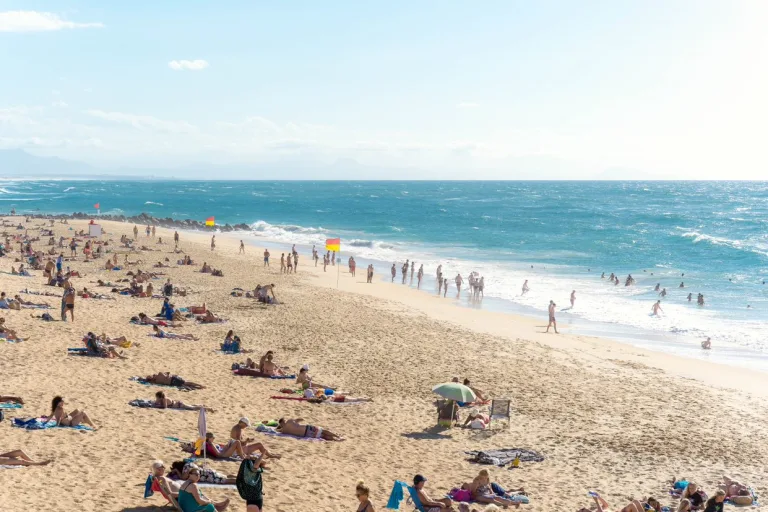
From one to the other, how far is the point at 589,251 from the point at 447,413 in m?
44.6

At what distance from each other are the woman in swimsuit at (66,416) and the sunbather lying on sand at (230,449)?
6.88 ft

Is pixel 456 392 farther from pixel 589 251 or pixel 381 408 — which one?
pixel 589 251

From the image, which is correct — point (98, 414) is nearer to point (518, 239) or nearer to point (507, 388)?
point (507, 388)

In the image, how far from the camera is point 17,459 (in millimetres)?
8727

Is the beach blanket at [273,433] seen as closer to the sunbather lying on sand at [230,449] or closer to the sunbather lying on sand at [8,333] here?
the sunbather lying on sand at [230,449]

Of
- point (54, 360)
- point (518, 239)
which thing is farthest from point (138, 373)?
point (518, 239)

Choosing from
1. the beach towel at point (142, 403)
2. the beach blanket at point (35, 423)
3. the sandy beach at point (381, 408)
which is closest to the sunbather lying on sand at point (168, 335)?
the sandy beach at point (381, 408)

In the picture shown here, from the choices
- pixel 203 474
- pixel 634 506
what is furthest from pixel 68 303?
pixel 634 506

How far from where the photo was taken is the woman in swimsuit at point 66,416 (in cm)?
1045

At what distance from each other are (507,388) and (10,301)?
13876mm

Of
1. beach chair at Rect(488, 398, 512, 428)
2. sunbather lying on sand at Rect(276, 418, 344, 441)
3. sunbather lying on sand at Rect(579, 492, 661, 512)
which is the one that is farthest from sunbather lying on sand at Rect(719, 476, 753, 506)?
sunbather lying on sand at Rect(276, 418, 344, 441)

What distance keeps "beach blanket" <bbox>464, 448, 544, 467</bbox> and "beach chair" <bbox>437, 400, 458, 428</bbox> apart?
1.21 metres

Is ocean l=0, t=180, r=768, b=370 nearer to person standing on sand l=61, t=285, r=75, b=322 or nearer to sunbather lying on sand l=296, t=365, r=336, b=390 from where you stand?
sunbather lying on sand l=296, t=365, r=336, b=390

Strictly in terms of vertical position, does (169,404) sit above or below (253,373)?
above
